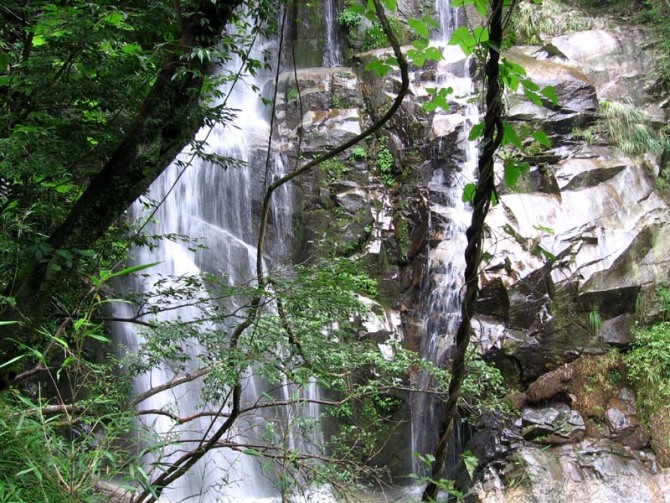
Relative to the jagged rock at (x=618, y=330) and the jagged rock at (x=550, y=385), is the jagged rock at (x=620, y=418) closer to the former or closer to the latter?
the jagged rock at (x=550, y=385)

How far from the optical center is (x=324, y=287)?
2980mm

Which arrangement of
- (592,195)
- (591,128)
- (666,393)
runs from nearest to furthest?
(666,393) < (592,195) < (591,128)

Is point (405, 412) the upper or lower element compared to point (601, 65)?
lower

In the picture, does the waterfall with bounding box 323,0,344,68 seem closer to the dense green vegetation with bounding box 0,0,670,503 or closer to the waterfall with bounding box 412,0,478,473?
the waterfall with bounding box 412,0,478,473

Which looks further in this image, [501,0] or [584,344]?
[584,344]

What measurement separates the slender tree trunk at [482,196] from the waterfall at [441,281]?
6.46 meters

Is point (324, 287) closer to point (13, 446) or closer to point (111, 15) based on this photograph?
point (13, 446)

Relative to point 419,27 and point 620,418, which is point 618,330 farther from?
point 419,27

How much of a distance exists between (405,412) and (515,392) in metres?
1.68

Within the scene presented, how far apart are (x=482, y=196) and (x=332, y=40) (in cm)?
1222

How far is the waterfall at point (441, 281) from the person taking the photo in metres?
8.11

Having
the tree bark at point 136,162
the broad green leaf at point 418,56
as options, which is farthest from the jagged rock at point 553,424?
the broad green leaf at point 418,56

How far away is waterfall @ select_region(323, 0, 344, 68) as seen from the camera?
1219cm

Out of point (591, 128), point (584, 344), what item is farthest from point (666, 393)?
point (591, 128)
